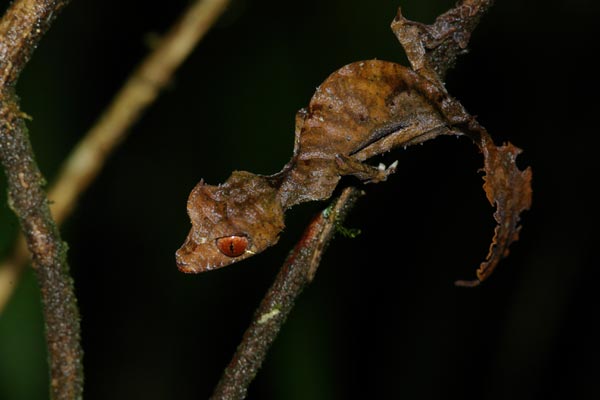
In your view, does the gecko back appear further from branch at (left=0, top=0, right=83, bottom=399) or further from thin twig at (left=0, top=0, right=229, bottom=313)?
thin twig at (left=0, top=0, right=229, bottom=313)

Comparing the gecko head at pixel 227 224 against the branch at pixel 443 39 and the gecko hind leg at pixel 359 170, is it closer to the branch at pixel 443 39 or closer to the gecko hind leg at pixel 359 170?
Result: the gecko hind leg at pixel 359 170

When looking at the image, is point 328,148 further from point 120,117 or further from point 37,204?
point 120,117

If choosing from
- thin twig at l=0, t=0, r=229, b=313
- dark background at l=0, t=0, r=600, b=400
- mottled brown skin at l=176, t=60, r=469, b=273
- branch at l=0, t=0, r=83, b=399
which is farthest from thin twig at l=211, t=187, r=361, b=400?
dark background at l=0, t=0, r=600, b=400

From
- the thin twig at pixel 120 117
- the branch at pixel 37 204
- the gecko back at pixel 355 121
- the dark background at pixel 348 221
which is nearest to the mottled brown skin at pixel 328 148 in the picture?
the gecko back at pixel 355 121

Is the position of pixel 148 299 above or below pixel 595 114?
below

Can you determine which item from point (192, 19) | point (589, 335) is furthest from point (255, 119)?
point (589, 335)

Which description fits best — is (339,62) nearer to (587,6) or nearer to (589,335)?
(587,6)
